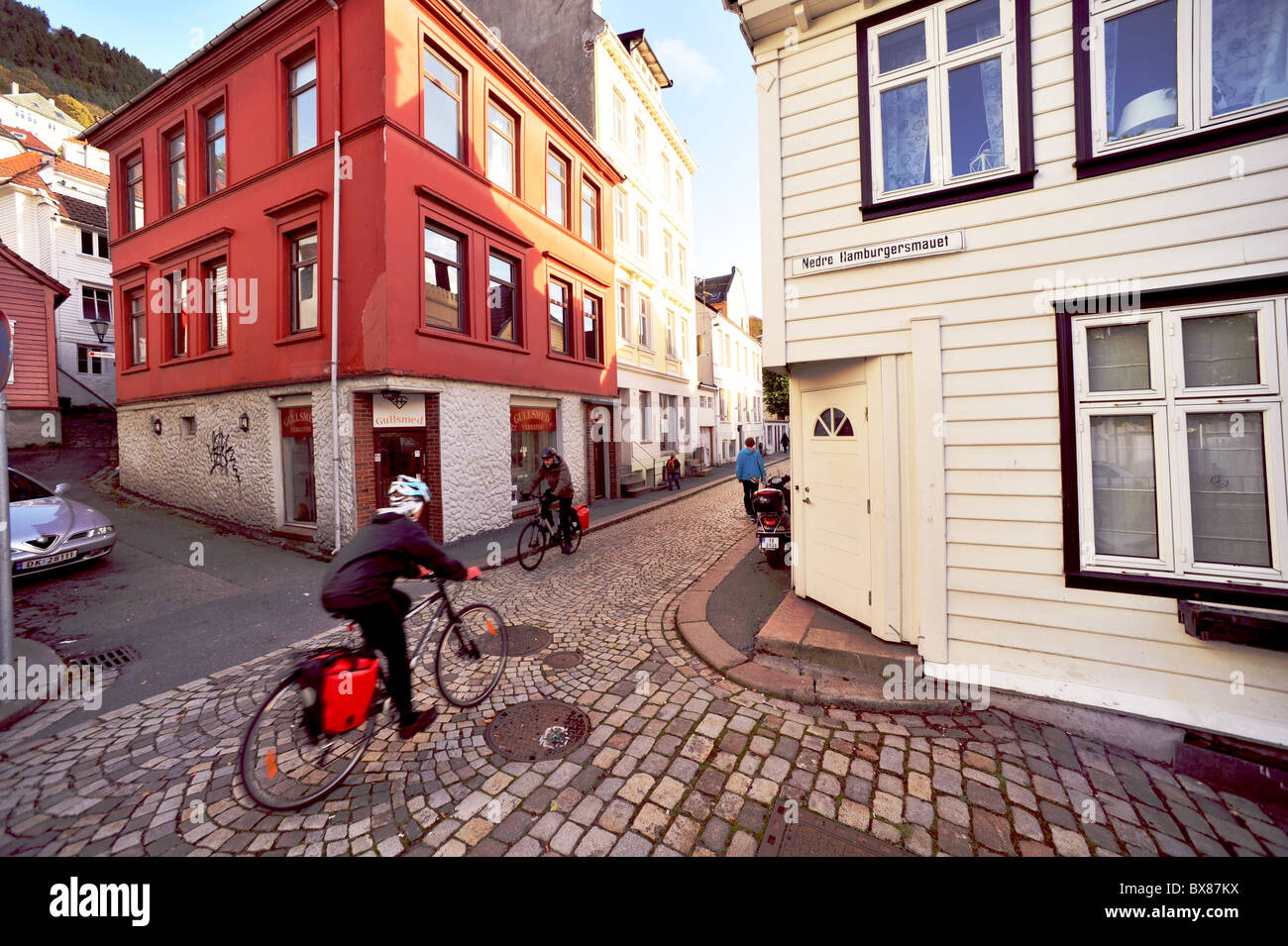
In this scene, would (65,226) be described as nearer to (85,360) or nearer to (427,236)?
(85,360)

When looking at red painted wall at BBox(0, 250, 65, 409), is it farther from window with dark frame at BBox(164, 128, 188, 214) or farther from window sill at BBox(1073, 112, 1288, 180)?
window sill at BBox(1073, 112, 1288, 180)

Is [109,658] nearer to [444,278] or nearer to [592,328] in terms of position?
[444,278]

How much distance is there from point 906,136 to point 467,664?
6.38 metres

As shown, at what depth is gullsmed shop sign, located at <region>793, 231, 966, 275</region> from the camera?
408cm

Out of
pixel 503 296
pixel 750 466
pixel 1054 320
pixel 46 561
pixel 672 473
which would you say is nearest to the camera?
pixel 1054 320

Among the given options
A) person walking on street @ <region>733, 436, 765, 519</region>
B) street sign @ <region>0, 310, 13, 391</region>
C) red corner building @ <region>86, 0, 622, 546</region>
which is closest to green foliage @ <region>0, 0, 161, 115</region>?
red corner building @ <region>86, 0, 622, 546</region>

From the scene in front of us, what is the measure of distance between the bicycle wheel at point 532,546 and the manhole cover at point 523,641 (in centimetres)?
265

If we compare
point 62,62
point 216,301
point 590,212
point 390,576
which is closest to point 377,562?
point 390,576

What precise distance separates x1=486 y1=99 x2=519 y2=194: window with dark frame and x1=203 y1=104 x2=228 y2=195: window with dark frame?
6030 millimetres

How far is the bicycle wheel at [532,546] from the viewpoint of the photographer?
8.19 metres

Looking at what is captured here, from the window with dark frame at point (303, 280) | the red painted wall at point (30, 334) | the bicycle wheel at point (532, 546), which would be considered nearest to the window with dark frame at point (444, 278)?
the window with dark frame at point (303, 280)

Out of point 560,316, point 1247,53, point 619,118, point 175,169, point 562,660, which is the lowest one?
point 562,660

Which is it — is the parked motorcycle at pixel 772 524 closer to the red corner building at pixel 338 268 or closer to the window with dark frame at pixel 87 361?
the red corner building at pixel 338 268

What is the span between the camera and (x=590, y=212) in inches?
614
